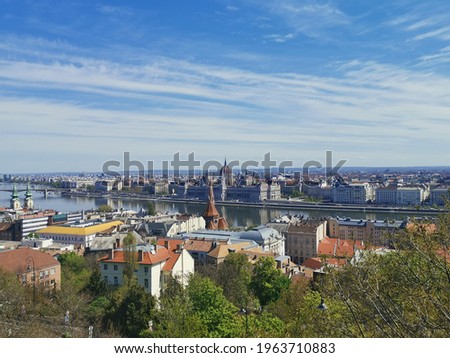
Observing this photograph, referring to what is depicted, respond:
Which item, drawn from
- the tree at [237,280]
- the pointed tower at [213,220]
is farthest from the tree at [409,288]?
the pointed tower at [213,220]

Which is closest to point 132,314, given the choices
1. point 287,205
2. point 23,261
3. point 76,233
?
point 23,261

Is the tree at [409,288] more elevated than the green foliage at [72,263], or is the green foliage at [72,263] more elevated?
the tree at [409,288]

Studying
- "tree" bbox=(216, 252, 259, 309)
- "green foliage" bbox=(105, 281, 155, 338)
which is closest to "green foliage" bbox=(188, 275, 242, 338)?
"green foliage" bbox=(105, 281, 155, 338)

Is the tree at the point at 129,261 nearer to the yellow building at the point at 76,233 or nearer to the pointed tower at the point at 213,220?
the yellow building at the point at 76,233

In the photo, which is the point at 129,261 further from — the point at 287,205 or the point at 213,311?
the point at 287,205
